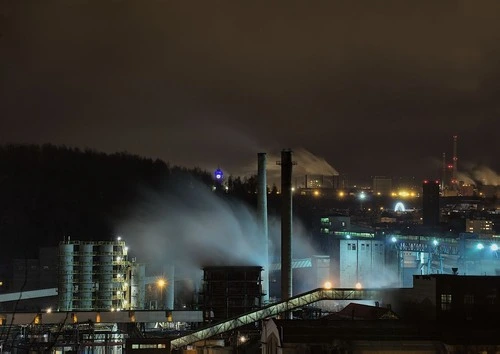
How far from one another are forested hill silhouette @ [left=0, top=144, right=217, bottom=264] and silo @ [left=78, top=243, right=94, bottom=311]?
13982 millimetres

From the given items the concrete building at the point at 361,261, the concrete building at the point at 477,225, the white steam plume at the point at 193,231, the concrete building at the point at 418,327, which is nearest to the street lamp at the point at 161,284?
the white steam plume at the point at 193,231

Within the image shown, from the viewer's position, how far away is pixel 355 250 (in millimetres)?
50375

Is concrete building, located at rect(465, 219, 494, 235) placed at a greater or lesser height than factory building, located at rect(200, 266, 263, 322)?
greater

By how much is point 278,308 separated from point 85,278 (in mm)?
14534

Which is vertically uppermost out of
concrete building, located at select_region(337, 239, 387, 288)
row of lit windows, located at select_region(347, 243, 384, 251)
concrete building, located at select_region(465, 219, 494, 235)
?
concrete building, located at select_region(465, 219, 494, 235)

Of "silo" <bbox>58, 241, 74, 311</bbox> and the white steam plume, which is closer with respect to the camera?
"silo" <bbox>58, 241, 74, 311</bbox>

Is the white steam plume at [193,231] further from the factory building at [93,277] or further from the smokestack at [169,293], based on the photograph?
the factory building at [93,277]

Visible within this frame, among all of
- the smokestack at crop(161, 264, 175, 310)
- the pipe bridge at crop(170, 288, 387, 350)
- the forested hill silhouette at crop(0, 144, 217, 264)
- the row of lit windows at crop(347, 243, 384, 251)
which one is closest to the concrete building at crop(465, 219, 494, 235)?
the row of lit windows at crop(347, 243, 384, 251)

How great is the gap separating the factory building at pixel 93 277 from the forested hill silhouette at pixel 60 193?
45.5 feet

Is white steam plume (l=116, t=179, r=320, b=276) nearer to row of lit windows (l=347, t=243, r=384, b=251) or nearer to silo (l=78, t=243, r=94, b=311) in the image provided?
row of lit windows (l=347, t=243, r=384, b=251)

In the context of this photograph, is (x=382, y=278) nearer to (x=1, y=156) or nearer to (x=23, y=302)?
(x=23, y=302)

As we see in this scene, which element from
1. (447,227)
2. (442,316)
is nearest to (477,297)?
(442,316)

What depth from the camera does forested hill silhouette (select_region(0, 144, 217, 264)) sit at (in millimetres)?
55406

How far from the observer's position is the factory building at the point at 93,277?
36.4 m
